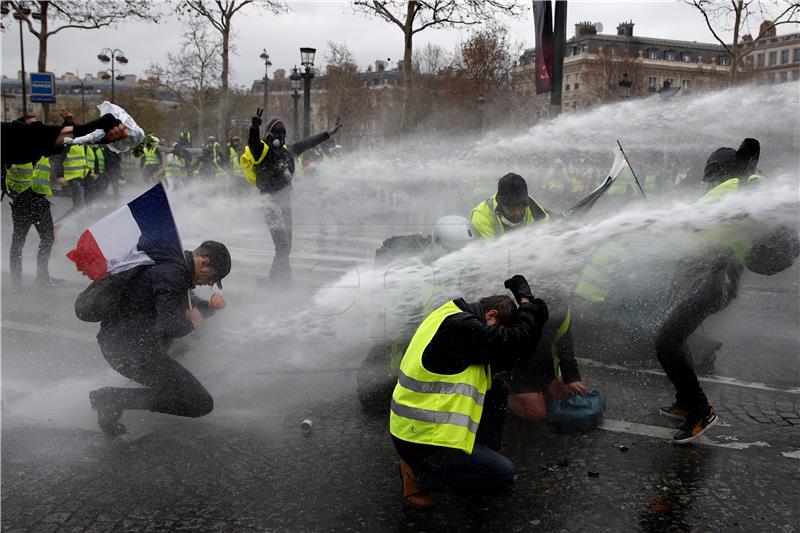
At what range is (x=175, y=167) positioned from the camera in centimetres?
1828

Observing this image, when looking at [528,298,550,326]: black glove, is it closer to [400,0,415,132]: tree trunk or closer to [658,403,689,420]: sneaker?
[658,403,689,420]: sneaker

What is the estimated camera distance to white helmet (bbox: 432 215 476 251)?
510 centimetres

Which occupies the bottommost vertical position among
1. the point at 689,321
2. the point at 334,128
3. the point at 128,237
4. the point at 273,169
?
the point at 689,321

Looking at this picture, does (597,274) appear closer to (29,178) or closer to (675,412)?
(675,412)

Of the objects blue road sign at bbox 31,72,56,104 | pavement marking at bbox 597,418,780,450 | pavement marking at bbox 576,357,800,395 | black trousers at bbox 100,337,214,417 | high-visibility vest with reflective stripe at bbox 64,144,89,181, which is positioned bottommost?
pavement marking at bbox 597,418,780,450

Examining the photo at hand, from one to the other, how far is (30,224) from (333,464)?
5.89 meters

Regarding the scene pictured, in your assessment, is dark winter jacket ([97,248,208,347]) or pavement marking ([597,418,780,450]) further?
pavement marking ([597,418,780,450])

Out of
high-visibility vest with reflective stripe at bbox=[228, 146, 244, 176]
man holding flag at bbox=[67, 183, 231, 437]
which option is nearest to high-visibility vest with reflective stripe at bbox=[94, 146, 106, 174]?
high-visibility vest with reflective stripe at bbox=[228, 146, 244, 176]

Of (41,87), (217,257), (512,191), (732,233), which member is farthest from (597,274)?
(41,87)

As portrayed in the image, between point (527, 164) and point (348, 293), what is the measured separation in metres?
7.91

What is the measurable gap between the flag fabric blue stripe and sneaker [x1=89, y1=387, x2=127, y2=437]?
87 centimetres

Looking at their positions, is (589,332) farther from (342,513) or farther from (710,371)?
(342,513)

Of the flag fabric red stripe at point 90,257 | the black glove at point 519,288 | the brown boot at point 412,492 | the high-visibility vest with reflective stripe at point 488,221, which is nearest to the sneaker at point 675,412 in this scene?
the high-visibility vest with reflective stripe at point 488,221

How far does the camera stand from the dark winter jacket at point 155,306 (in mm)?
3969
